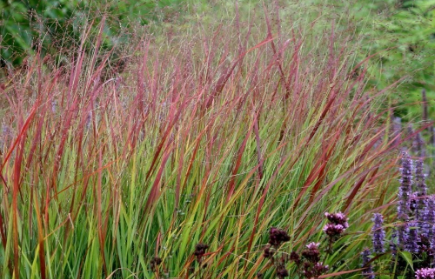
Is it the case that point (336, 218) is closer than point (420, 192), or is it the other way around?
point (336, 218)

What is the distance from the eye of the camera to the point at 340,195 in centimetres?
265

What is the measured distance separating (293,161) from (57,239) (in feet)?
3.34

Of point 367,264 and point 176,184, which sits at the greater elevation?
point 176,184

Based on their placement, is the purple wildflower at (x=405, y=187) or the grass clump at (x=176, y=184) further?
the purple wildflower at (x=405, y=187)

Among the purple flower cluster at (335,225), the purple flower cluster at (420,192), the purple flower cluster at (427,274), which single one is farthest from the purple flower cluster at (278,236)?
the purple flower cluster at (420,192)

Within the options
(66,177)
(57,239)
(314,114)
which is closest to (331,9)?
(314,114)

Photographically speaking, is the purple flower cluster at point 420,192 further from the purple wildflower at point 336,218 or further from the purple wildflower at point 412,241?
the purple wildflower at point 336,218

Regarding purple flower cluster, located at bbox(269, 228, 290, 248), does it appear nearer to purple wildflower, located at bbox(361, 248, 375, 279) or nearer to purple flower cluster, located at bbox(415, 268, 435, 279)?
purple flower cluster, located at bbox(415, 268, 435, 279)

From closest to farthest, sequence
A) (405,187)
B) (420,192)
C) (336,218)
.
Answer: (336,218), (405,187), (420,192)

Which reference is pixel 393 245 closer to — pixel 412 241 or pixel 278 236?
pixel 412 241

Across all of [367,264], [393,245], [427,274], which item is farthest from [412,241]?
[427,274]

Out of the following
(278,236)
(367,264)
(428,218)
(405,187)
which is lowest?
(367,264)

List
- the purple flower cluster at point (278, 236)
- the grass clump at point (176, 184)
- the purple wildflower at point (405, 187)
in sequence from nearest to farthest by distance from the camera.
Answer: the purple flower cluster at point (278, 236)
the grass clump at point (176, 184)
the purple wildflower at point (405, 187)

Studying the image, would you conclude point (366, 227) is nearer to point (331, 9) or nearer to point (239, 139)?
point (239, 139)
